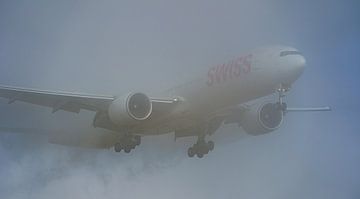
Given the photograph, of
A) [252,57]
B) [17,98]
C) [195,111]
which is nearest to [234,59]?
[252,57]

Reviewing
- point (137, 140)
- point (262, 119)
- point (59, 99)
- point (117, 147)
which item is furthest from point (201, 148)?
point (59, 99)

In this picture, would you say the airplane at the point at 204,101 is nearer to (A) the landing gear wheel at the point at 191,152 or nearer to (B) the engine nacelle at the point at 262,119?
(B) the engine nacelle at the point at 262,119

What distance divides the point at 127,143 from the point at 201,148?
1868 mm

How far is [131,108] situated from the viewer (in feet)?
43.4

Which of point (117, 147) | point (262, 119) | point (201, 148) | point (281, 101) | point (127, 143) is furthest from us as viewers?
point (201, 148)

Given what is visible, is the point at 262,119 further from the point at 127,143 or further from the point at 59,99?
the point at 59,99

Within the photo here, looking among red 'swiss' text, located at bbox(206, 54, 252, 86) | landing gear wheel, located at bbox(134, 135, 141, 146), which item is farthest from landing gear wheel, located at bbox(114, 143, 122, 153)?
red 'swiss' text, located at bbox(206, 54, 252, 86)

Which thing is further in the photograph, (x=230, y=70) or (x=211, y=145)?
A: (x=211, y=145)

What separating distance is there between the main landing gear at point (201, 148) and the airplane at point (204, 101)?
230 mm

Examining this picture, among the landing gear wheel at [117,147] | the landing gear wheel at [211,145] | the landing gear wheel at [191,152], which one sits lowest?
the landing gear wheel at [117,147]

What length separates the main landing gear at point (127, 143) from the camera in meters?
14.6

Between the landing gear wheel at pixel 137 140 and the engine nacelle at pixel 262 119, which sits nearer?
the engine nacelle at pixel 262 119

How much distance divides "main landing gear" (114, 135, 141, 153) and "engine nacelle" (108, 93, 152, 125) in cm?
131

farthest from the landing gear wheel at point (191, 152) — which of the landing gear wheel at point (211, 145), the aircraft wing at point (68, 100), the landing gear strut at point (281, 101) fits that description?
the landing gear strut at point (281, 101)
